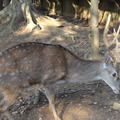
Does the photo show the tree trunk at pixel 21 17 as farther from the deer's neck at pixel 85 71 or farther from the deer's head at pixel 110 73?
the deer's head at pixel 110 73


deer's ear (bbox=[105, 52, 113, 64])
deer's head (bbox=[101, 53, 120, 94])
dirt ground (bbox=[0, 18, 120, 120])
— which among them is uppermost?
deer's ear (bbox=[105, 52, 113, 64])

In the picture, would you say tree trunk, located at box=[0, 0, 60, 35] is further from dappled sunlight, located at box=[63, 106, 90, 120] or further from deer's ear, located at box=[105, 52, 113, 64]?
dappled sunlight, located at box=[63, 106, 90, 120]

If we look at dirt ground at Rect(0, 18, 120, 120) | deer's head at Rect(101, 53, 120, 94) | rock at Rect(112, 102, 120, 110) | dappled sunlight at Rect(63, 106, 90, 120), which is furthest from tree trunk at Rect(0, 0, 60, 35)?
rock at Rect(112, 102, 120, 110)

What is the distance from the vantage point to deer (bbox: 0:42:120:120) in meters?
4.48

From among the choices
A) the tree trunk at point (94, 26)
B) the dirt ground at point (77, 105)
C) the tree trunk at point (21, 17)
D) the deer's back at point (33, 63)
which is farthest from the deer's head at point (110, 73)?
the tree trunk at point (21, 17)

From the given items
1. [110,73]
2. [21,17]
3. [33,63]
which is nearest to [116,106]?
[110,73]

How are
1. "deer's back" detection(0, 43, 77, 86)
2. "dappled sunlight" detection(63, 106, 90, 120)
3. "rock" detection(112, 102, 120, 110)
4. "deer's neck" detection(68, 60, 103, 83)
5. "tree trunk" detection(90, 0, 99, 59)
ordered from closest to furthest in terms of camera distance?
1. "deer's back" detection(0, 43, 77, 86)
2. "dappled sunlight" detection(63, 106, 90, 120)
3. "rock" detection(112, 102, 120, 110)
4. "deer's neck" detection(68, 60, 103, 83)
5. "tree trunk" detection(90, 0, 99, 59)

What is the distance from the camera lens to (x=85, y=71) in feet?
16.8

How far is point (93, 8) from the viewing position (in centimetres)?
638

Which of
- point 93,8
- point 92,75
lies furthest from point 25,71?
point 93,8

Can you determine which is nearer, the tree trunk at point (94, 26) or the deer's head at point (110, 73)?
the deer's head at point (110, 73)

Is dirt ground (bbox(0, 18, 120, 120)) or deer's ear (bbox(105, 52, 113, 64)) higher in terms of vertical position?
deer's ear (bbox(105, 52, 113, 64))

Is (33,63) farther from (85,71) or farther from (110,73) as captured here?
(110,73)

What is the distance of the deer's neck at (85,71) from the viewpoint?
5051mm
